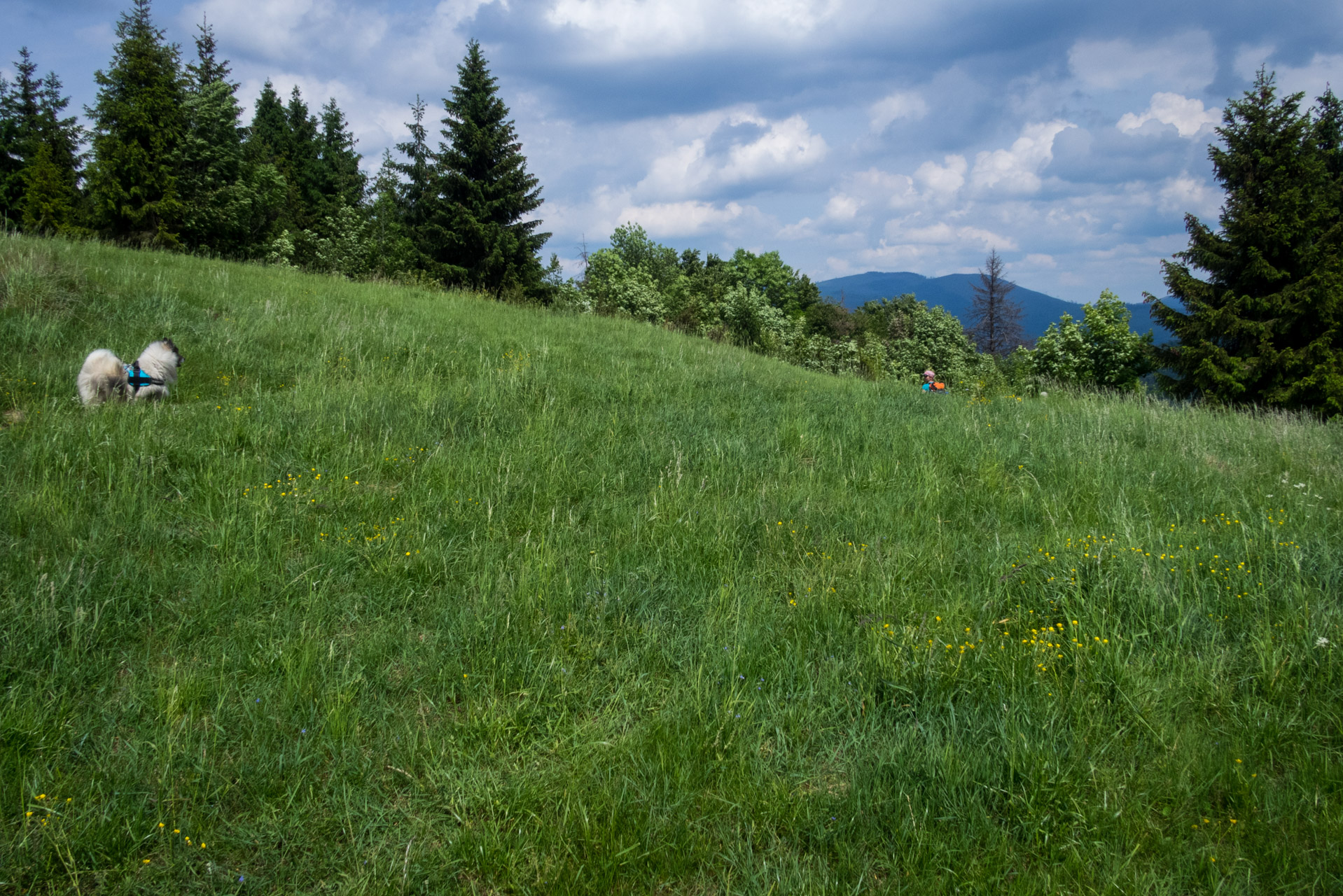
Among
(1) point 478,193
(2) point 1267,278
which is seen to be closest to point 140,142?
(1) point 478,193

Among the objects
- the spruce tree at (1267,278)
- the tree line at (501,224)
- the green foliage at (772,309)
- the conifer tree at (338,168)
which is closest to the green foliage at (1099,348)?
the tree line at (501,224)

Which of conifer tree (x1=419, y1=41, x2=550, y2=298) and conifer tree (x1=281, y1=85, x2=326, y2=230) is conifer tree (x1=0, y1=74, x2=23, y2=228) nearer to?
conifer tree (x1=281, y1=85, x2=326, y2=230)

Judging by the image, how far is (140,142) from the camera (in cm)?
2870

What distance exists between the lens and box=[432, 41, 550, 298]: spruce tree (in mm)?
29344

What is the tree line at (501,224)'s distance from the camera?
23703mm

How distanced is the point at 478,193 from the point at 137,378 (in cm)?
2668

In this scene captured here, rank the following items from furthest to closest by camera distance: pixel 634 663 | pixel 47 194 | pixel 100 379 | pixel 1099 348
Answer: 1. pixel 1099 348
2. pixel 47 194
3. pixel 100 379
4. pixel 634 663

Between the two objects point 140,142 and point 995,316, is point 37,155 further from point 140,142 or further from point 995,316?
point 995,316

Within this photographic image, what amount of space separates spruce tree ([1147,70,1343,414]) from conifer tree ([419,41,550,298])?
29.2 metres

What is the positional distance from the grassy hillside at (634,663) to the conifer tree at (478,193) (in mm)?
25512

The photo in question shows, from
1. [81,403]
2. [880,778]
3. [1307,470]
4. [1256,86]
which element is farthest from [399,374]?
[1256,86]

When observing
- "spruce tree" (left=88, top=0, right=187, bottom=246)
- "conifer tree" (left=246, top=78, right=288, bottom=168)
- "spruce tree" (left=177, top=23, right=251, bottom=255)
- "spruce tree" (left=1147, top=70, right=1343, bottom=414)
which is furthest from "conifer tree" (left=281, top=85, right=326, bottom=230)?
"spruce tree" (left=1147, top=70, right=1343, bottom=414)

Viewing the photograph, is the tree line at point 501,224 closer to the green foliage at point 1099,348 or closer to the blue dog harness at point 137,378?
the green foliage at point 1099,348

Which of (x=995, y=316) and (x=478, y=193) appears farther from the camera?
(x=995, y=316)
